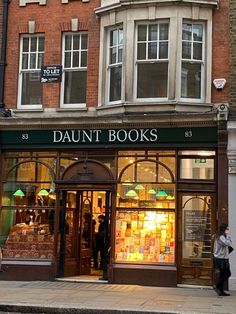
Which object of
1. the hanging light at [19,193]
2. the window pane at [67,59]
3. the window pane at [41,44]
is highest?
the window pane at [41,44]

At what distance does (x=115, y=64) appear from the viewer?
614 inches

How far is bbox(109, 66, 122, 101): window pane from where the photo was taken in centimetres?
1557

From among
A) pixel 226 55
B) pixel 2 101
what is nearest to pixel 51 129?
pixel 2 101

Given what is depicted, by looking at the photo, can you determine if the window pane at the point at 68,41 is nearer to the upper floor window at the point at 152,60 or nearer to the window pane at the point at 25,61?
the window pane at the point at 25,61

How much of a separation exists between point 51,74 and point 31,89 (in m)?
0.84

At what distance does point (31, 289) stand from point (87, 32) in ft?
24.1

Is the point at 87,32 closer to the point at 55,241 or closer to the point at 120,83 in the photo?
the point at 120,83

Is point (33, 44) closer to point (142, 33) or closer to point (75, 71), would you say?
point (75, 71)

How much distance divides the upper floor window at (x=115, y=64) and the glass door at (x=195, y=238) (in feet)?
11.4

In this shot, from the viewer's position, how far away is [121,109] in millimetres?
15141

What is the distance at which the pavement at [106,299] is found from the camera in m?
11.3

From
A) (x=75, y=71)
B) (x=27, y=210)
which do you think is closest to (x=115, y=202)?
(x=27, y=210)

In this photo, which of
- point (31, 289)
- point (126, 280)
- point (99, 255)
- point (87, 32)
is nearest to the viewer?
point (31, 289)

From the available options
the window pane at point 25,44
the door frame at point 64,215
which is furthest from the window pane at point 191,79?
the window pane at point 25,44
